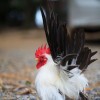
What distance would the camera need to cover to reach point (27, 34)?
23188 millimetres

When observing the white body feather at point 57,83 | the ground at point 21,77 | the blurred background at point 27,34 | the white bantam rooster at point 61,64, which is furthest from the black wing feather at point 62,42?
the ground at point 21,77

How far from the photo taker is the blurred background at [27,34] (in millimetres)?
9453

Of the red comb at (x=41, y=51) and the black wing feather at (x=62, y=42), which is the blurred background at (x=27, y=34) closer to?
the black wing feather at (x=62, y=42)

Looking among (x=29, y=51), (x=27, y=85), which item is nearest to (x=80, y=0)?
(x=29, y=51)

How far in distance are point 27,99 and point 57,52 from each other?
174cm

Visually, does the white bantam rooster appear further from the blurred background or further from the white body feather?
the blurred background

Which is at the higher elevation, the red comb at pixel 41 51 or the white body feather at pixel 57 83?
the red comb at pixel 41 51

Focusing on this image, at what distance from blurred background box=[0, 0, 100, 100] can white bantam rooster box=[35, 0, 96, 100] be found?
1.17ft

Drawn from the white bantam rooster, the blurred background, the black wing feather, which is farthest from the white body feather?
the blurred background

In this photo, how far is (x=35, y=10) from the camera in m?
27.7

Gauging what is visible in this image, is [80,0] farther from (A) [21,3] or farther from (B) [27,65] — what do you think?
(A) [21,3]

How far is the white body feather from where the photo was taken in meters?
5.39

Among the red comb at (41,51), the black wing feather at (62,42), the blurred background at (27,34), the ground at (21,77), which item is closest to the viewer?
the black wing feather at (62,42)

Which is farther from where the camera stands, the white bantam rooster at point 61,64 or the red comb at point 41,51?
the red comb at point 41,51
